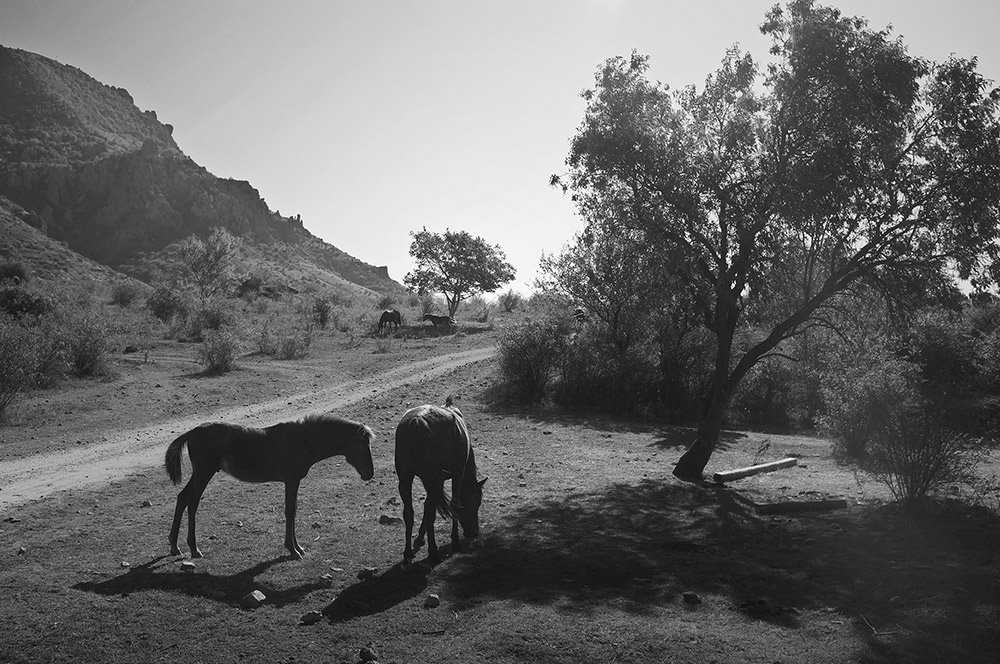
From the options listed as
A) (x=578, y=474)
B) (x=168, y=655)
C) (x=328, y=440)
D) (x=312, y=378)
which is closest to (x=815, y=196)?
(x=578, y=474)

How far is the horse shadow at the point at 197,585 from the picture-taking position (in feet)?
25.6

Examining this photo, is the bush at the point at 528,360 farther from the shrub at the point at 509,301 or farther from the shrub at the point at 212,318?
the shrub at the point at 509,301

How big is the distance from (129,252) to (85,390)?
8534 cm

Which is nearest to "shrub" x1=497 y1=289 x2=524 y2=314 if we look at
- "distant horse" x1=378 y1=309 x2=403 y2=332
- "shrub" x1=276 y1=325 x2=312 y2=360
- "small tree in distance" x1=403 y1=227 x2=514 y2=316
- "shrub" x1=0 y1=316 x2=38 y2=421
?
A: "small tree in distance" x1=403 y1=227 x2=514 y2=316

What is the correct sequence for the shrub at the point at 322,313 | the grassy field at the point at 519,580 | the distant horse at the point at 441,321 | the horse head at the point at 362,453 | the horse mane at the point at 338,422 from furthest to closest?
the distant horse at the point at 441,321 < the shrub at the point at 322,313 < the horse mane at the point at 338,422 < the horse head at the point at 362,453 < the grassy field at the point at 519,580

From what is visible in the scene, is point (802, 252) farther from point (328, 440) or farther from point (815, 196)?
point (328, 440)

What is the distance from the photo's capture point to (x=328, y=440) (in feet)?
31.3

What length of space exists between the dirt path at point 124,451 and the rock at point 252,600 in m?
6.91

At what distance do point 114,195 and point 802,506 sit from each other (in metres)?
115

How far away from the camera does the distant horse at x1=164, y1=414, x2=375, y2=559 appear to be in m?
9.18

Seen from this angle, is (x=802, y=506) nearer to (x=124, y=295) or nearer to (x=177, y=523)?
(x=177, y=523)

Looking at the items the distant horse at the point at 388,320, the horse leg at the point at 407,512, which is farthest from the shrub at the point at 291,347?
the horse leg at the point at 407,512

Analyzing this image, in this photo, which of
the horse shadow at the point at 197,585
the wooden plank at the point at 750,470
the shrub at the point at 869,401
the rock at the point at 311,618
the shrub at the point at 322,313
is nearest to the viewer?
the rock at the point at 311,618

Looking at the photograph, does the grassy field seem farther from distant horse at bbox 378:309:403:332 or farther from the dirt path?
distant horse at bbox 378:309:403:332
